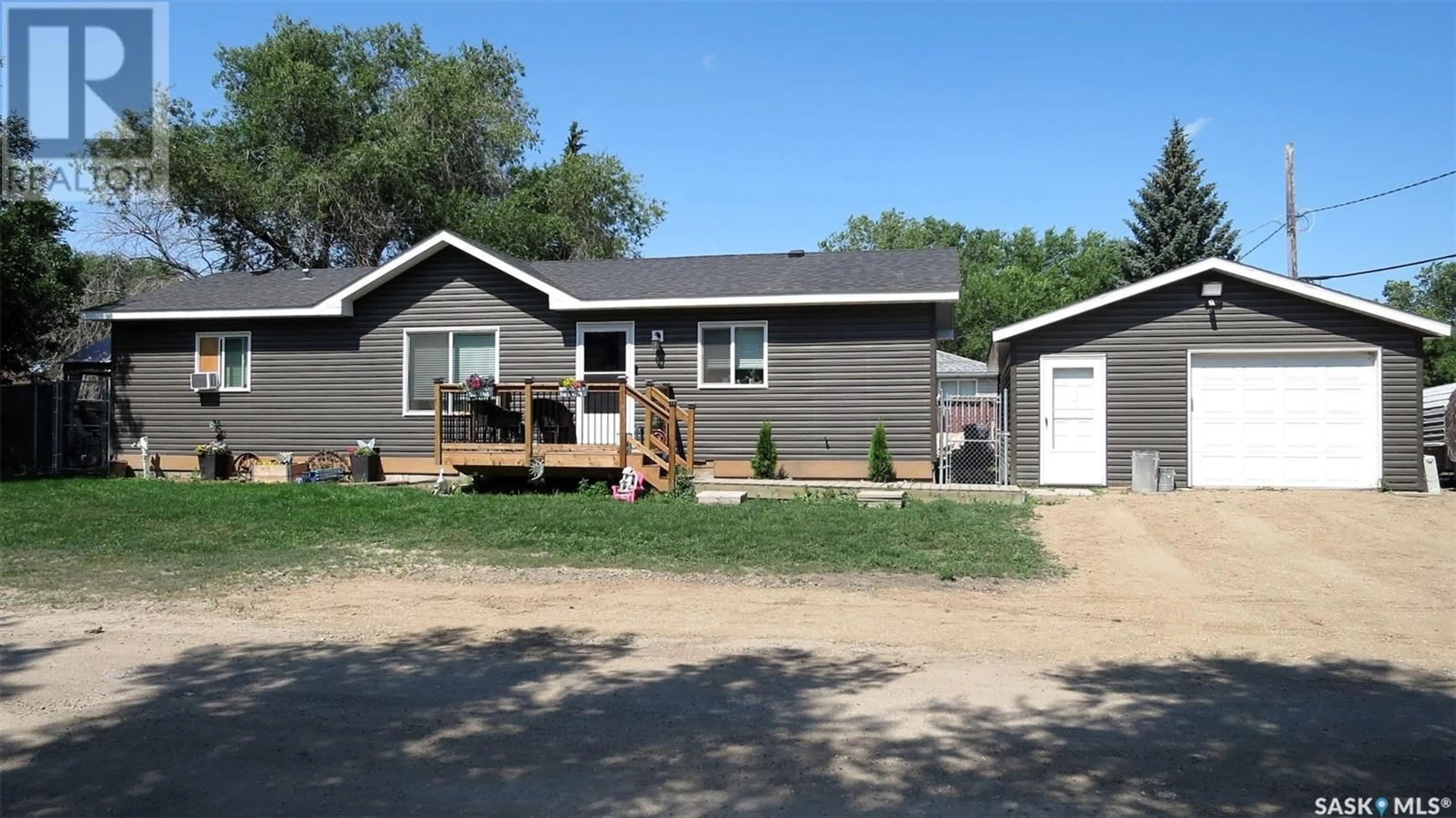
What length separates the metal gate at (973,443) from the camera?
17.0m

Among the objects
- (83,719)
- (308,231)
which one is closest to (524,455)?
(83,719)

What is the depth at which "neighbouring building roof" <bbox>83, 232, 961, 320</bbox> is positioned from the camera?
644 inches

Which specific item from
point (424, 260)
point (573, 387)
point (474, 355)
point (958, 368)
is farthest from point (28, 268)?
point (958, 368)

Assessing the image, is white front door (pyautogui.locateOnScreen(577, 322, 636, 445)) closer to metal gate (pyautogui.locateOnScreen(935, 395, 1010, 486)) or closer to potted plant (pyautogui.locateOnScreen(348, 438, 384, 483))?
potted plant (pyautogui.locateOnScreen(348, 438, 384, 483))

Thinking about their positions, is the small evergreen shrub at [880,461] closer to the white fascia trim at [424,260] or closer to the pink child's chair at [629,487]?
the pink child's chair at [629,487]

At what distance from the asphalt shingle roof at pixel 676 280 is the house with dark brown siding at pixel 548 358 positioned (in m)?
0.07

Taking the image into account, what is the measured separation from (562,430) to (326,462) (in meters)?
4.80

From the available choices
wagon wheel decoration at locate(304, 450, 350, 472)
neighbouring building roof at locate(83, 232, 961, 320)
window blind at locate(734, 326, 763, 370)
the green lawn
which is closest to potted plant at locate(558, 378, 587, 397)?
the green lawn

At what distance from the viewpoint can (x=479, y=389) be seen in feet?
48.6

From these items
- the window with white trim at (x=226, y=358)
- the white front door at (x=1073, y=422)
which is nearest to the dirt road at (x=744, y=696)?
the white front door at (x=1073, y=422)

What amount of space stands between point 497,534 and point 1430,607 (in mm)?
8174

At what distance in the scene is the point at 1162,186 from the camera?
34.1 meters
